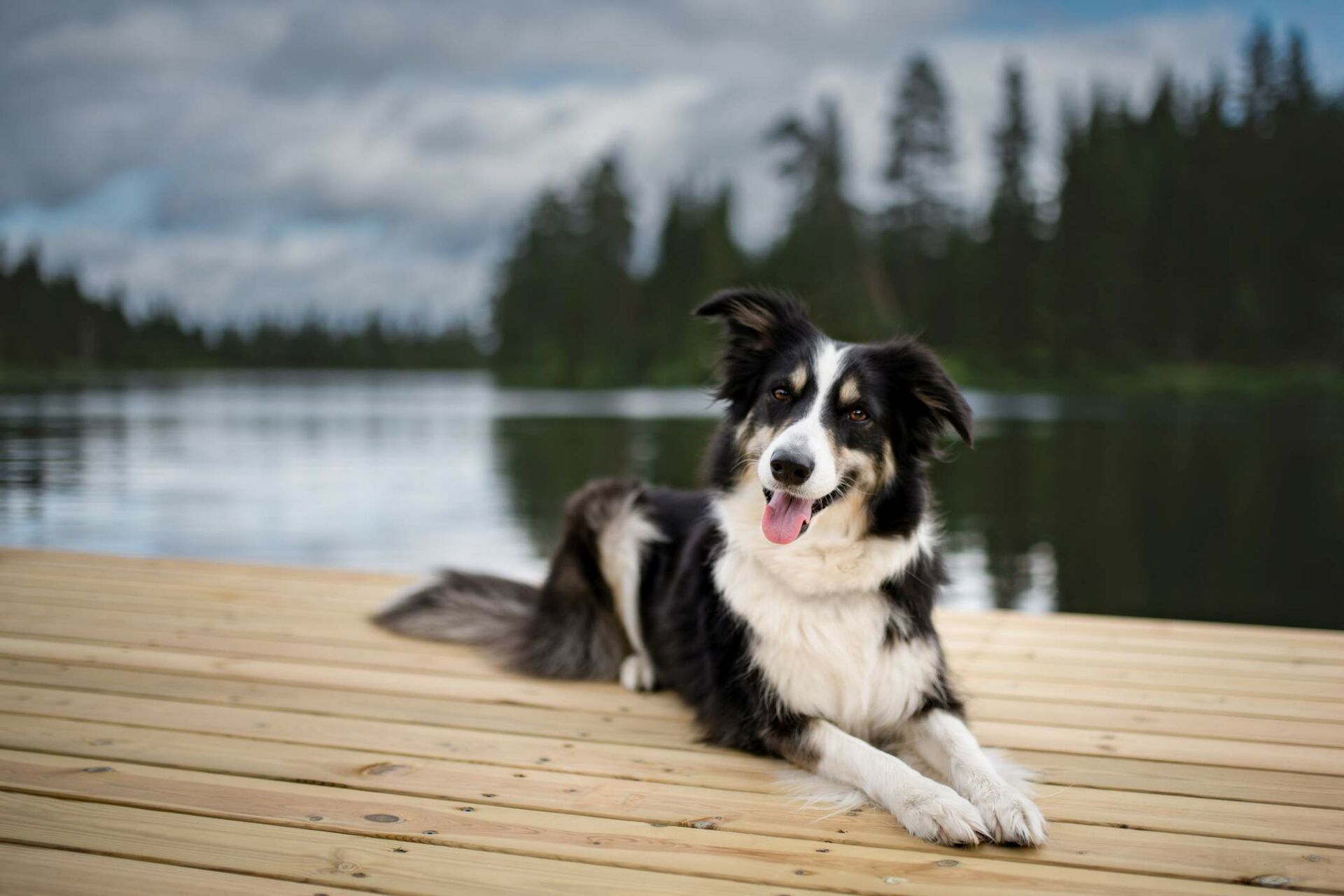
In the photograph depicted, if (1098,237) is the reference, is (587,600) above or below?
below

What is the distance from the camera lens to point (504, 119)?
4853 centimetres

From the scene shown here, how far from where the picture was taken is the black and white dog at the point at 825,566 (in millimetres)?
2445

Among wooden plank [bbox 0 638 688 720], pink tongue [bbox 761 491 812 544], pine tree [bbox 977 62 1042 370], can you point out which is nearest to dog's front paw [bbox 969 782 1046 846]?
pink tongue [bbox 761 491 812 544]

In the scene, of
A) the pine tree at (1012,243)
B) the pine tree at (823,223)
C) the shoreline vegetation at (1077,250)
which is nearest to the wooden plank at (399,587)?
the shoreline vegetation at (1077,250)

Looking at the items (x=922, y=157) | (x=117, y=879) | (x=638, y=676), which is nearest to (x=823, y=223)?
(x=922, y=157)

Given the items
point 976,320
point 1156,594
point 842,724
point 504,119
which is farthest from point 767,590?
point 504,119

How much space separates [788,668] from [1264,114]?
127 ft

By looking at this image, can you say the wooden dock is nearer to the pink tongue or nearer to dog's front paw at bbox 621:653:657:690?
dog's front paw at bbox 621:653:657:690

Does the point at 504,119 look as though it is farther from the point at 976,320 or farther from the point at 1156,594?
the point at 1156,594

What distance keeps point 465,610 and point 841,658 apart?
1.72m

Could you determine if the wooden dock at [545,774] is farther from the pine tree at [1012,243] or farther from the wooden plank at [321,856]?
the pine tree at [1012,243]

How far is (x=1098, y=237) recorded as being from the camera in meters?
35.8

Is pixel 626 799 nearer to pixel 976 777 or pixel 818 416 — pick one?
pixel 976 777

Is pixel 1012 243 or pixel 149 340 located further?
pixel 149 340
